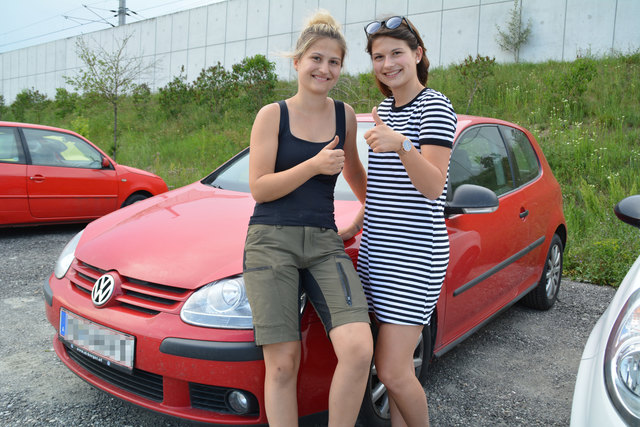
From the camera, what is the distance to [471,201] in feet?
7.97

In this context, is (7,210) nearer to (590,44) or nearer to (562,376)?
(562,376)

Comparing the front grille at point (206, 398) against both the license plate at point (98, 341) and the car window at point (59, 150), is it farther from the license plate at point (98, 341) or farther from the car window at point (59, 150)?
the car window at point (59, 150)

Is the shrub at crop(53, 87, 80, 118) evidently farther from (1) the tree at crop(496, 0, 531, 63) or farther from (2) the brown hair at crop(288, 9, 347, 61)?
(2) the brown hair at crop(288, 9, 347, 61)

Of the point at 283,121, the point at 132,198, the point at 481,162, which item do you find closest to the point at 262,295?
the point at 283,121

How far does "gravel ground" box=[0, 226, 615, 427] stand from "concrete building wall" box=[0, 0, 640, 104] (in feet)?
6.02

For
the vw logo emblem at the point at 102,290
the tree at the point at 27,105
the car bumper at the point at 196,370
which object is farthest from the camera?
the tree at the point at 27,105

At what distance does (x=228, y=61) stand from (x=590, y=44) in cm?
1217

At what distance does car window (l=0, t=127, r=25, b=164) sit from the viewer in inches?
223

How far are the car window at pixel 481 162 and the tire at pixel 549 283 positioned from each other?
0.92 metres

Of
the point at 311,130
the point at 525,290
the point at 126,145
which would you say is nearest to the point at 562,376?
the point at 525,290

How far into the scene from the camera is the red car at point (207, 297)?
1838 mm

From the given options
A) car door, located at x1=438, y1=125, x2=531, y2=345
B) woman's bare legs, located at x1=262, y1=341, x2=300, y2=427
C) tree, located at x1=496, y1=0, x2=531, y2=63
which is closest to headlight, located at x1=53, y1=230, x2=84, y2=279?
woman's bare legs, located at x1=262, y1=341, x2=300, y2=427

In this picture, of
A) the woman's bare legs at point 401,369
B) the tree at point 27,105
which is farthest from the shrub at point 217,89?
the woman's bare legs at point 401,369

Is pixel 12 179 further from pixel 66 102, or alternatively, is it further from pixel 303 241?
pixel 66 102
